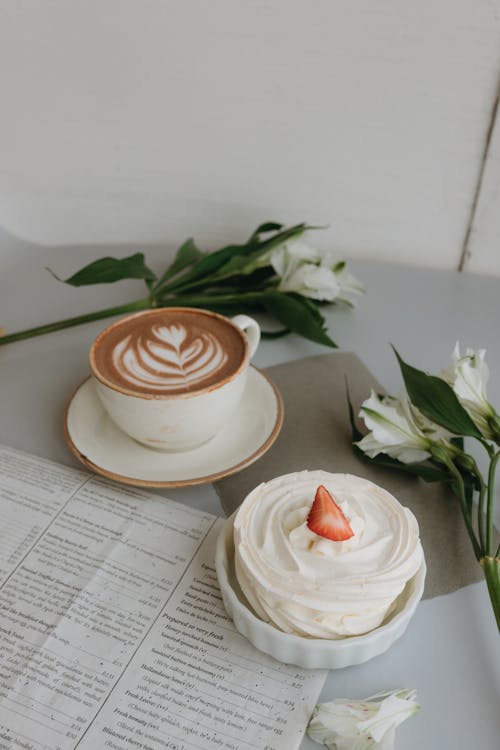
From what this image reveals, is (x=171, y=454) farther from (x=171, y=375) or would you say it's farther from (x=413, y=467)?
(x=413, y=467)

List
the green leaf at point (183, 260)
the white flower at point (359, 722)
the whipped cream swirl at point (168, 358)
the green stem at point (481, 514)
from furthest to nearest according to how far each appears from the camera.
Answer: the green leaf at point (183, 260) < the whipped cream swirl at point (168, 358) < the green stem at point (481, 514) < the white flower at point (359, 722)

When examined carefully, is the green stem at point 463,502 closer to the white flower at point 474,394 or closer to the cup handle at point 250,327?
the white flower at point 474,394

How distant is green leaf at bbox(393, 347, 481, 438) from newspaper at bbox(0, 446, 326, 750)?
225 millimetres

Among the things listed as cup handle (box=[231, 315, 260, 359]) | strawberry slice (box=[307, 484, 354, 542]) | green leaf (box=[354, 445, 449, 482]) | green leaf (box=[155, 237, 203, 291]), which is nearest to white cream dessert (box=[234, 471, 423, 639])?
strawberry slice (box=[307, 484, 354, 542])

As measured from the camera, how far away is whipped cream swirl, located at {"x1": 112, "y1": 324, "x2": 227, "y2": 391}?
2.35 ft

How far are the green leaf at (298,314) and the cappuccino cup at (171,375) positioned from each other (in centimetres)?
12

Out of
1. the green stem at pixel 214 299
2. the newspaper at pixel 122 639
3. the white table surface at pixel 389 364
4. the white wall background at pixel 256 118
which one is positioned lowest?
the newspaper at pixel 122 639

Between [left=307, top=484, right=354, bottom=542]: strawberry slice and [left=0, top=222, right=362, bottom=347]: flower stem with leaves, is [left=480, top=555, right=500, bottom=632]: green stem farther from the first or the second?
[left=0, top=222, right=362, bottom=347]: flower stem with leaves

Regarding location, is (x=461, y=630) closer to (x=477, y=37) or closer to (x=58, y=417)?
(x=58, y=417)

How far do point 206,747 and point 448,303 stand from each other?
2.30 ft

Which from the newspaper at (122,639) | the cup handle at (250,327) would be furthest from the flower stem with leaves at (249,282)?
the newspaper at (122,639)

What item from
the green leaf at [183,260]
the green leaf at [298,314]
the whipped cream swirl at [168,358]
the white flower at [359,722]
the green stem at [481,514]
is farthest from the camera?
the green leaf at [183,260]

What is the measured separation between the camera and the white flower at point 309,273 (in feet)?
3.07

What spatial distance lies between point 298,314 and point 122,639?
1.56ft
